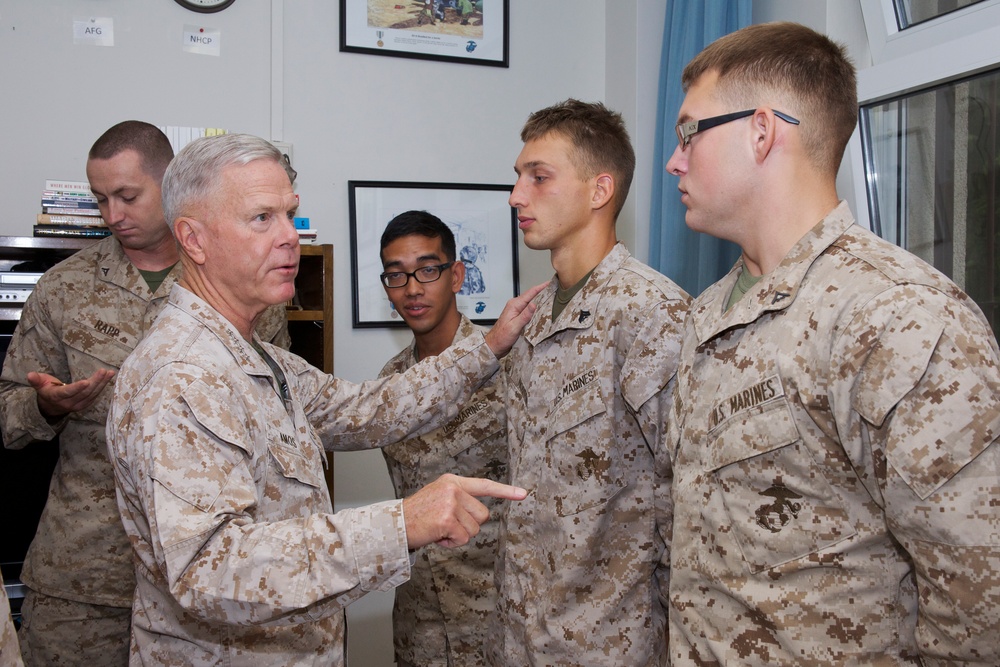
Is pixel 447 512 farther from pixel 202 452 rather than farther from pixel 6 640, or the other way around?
pixel 6 640

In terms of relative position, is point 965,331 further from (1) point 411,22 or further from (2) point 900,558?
(1) point 411,22

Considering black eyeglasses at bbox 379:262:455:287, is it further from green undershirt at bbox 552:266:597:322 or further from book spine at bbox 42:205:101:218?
book spine at bbox 42:205:101:218

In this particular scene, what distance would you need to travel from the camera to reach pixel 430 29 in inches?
130

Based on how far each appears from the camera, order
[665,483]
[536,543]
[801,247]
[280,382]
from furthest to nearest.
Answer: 1. [536,543]
2. [665,483]
3. [280,382]
4. [801,247]

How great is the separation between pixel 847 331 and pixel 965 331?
143mm

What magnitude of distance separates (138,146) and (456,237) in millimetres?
1335

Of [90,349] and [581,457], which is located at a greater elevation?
[90,349]

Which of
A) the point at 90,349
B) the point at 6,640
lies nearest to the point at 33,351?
the point at 90,349

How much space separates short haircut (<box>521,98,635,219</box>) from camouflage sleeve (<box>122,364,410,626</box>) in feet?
3.67

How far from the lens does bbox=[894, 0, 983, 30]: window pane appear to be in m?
2.05

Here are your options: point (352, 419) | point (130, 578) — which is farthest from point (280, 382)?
→ point (130, 578)

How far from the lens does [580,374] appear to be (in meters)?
1.84

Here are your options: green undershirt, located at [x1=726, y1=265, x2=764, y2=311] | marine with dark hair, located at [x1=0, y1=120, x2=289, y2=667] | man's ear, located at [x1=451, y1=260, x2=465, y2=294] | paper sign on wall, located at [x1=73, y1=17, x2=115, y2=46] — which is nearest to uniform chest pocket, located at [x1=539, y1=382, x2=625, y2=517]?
green undershirt, located at [x1=726, y1=265, x2=764, y2=311]

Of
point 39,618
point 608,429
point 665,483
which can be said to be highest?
point 608,429
